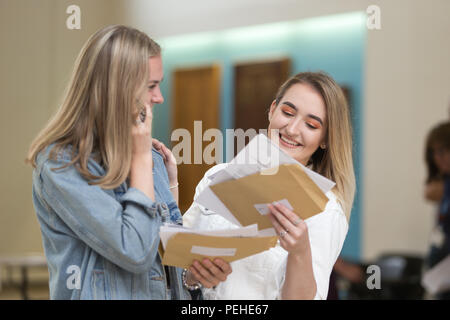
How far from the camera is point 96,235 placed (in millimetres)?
1293

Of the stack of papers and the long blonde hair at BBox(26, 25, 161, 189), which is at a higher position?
the long blonde hair at BBox(26, 25, 161, 189)

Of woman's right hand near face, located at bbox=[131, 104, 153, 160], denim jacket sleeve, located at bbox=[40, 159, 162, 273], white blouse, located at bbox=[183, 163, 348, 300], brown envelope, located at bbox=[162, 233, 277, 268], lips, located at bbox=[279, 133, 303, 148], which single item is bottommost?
white blouse, located at bbox=[183, 163, 348, 300]

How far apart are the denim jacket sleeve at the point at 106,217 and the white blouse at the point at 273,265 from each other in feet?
1.14

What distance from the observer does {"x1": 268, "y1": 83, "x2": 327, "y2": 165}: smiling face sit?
166 centimetres

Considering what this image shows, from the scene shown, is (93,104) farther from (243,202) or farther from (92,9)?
(92,9)

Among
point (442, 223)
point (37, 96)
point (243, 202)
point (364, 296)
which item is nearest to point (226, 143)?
point (243, 202)

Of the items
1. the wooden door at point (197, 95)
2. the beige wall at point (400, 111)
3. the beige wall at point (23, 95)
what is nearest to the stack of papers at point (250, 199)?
the wooden door at point (197, 95)

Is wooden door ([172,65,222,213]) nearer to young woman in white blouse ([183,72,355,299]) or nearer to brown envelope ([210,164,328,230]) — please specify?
young woman in white blouse ([183,72,355,299])

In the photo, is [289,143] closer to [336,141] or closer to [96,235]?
[336,141]

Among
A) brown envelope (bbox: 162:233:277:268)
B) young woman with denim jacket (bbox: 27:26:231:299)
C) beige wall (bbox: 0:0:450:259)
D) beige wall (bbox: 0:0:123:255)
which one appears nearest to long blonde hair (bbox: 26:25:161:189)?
young woman with denim jacket (bbox: 27:26:231:299)

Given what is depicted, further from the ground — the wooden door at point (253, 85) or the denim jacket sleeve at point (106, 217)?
the wooden door at point (253, 85)

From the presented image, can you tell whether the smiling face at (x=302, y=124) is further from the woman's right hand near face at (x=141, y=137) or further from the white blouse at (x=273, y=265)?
the woman's right hand near face at (x=141, y=137)

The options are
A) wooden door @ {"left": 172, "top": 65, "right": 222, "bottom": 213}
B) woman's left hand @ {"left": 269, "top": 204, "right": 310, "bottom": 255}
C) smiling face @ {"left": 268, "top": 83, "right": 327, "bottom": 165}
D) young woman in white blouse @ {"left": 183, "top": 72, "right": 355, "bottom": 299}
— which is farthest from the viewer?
wooden door @ {"left": 172, "top": 65, "right": 222, "bottom": 213}

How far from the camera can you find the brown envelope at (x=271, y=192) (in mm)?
1331
